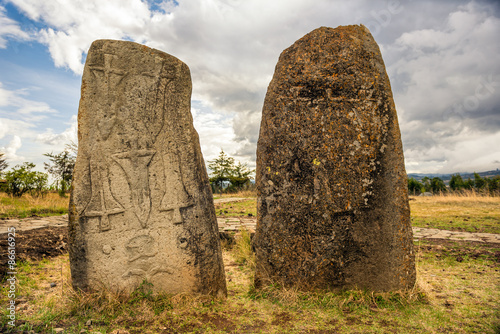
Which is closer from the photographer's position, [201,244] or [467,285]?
[201,244]

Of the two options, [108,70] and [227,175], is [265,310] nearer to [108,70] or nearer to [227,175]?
[108,70]

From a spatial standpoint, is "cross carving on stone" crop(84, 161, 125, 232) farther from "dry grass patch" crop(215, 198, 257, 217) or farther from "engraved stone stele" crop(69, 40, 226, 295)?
"dry grass patch" crop(215, 198, 257, 217)

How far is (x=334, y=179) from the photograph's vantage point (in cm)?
364

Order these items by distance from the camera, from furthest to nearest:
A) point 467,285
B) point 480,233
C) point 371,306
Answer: point 480,233, point 467,285, point 371,306

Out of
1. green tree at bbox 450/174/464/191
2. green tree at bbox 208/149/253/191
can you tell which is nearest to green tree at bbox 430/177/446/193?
green tree at bbox 450/174/464/191

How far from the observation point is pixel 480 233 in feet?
24.1

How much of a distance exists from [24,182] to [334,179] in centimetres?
1429

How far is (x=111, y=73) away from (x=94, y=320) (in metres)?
2.60

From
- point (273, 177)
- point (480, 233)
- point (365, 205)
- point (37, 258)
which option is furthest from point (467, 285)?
point (37, 258)

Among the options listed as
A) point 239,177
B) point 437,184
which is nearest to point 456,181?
point 437,184

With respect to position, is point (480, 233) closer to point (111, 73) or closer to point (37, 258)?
point (111, 73)

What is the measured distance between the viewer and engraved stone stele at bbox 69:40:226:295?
3.46 m

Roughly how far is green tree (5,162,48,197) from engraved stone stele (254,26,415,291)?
521 inches

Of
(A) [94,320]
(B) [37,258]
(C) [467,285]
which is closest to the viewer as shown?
(A) [94,320]
